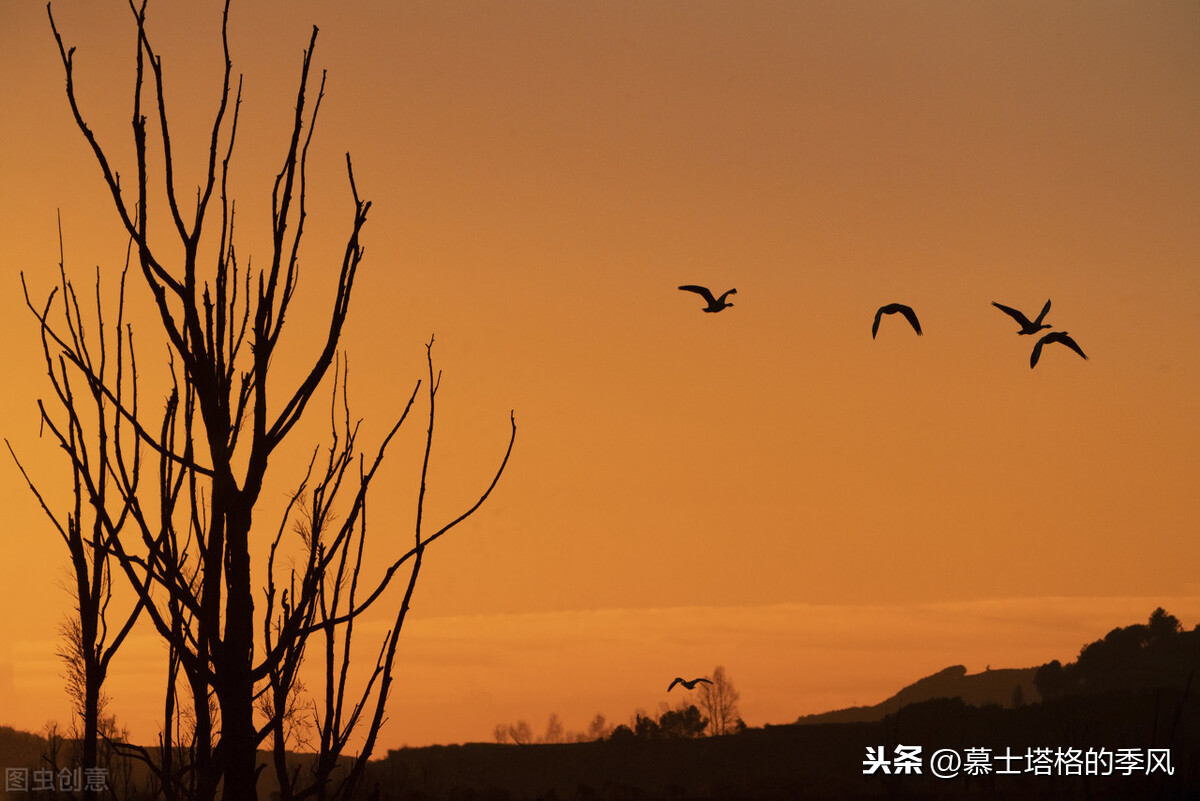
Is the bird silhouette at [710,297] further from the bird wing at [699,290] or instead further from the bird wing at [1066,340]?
A: the bird wing at [1066,340]

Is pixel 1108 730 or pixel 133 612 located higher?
pixel 133 612

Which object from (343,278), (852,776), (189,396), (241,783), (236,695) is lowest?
(852,776)

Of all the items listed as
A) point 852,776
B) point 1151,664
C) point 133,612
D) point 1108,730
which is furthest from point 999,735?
point 133,612

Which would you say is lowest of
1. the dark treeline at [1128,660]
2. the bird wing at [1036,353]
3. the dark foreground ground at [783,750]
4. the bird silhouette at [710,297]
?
the dark foreground ground at [783,750]

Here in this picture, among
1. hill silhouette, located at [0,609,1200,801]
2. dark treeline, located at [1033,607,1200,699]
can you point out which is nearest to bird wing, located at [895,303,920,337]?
hill silhouette, located at [0,609,1200,801]

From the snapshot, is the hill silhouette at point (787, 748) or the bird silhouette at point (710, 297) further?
the hill silhouette at point (787, 748)

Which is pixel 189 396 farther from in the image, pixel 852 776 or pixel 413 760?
pixel 413 760

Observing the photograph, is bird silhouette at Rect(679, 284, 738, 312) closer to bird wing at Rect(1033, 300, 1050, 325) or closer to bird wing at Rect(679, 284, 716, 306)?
bird wing at Rect(679, 284, 716, 306)

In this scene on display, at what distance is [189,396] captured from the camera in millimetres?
4332

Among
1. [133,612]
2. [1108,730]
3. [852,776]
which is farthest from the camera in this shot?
[1108,730]

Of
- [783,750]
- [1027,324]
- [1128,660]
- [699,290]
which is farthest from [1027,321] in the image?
[1128,660]

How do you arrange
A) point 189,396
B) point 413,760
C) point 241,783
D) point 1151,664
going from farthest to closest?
1. point 1151,664
2. point 413,760
3. point 189,396
4. point 241,783

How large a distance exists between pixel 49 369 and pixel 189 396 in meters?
0.46

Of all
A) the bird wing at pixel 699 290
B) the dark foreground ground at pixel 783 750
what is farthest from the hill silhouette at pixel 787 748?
the bird wing at pixel 699 290
